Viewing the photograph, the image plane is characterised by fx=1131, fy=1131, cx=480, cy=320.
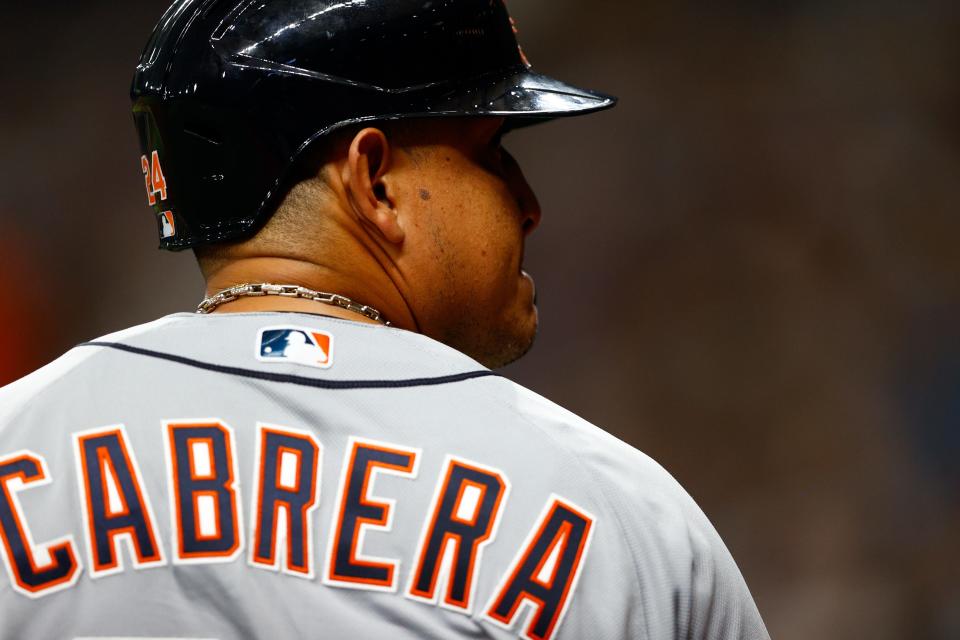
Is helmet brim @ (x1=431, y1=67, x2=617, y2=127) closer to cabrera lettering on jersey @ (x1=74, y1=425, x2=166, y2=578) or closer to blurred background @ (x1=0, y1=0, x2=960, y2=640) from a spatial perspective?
cabrera lettering on jersey @ (x1=74, y1=425, x2=166, y2=578)

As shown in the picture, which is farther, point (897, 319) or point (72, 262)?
point (72, 262)

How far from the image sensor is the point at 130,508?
0.90 meters

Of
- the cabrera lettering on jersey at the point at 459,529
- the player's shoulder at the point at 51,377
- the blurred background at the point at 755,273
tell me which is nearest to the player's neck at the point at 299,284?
the player's shoulder at the point at 51,377

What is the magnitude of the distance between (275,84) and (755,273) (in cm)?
356

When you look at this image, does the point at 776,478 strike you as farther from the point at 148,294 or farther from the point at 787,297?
the point at 148,294

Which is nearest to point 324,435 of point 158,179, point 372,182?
point 372,182

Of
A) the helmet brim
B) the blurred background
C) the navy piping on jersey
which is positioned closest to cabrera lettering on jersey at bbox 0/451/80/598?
the navy piping on jersey

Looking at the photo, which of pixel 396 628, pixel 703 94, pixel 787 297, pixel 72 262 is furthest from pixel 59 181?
pixel 396 628

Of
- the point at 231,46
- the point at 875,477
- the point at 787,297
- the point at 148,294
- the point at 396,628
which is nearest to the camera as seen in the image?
the point at 396,628

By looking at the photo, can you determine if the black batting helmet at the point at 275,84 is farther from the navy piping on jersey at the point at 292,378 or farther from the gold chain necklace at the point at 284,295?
the navy piping on jersey at the point at 292,378

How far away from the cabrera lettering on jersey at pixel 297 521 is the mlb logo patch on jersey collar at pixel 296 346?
0.07 metres

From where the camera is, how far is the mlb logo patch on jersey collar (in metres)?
0.96

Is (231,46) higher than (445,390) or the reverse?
higher

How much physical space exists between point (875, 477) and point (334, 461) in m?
3.57
